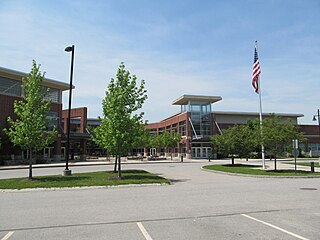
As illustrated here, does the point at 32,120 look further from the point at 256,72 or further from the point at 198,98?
the point at 198,98

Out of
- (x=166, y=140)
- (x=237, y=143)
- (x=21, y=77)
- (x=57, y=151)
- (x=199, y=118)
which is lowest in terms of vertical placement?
(x=57, y=151)

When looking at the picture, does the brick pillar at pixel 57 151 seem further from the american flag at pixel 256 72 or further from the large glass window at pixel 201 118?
the american flag at pixel 256 72

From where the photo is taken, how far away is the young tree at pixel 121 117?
18.1m

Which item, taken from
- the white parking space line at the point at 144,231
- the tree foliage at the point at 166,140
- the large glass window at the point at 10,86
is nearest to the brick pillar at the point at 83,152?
the tree foliage at the point at 166,140

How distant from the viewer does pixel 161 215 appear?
28.0 feet

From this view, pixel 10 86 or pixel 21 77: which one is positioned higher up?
pixel 21 77

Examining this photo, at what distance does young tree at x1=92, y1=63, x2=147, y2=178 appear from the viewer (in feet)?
59.3

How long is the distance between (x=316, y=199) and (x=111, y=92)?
1330cm

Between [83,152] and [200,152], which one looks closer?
[83,152]

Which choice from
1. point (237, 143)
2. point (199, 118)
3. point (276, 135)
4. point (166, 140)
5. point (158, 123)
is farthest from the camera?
point (158, 123)

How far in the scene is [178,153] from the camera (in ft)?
217

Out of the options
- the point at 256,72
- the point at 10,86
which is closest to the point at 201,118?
the point at 256,72

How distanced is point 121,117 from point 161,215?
1043cm

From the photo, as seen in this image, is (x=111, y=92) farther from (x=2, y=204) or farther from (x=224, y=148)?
(x=224, y=148)
